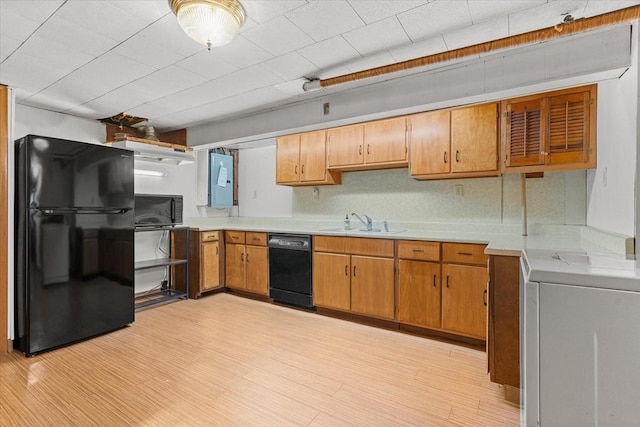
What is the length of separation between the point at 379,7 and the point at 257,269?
10.0 feet

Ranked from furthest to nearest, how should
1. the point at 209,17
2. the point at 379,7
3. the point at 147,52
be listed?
the point at 147,52
the point at 379,7
the point at 209,17

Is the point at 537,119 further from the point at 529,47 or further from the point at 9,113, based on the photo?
the point at 9,113

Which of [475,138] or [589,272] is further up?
[475,138]

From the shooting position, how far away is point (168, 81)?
115 inches

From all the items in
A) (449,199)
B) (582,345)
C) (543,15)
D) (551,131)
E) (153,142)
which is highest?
(543,15)

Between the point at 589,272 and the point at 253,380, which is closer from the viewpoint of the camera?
the point at 589,272

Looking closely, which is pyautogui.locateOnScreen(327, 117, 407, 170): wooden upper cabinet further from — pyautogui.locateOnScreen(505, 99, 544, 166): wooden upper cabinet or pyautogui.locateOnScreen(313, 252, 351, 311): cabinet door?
pyautogui.locateOnScreen(313, 252, 351, 311): cabinet door

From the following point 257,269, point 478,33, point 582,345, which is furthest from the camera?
point 257,269

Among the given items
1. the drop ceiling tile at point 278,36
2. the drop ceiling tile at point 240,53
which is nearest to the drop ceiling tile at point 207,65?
the drop ceiling tile at point 240,53

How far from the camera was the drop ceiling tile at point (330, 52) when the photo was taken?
226 cm

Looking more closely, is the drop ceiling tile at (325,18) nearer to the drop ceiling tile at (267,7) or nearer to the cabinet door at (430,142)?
the drop ceiling tile at (267,7)

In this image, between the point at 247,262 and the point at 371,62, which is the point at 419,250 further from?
the point at 247,262

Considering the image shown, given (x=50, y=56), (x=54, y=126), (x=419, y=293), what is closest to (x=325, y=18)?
(x=50, y=56)

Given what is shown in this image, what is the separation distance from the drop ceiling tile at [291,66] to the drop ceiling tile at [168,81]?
726mm
